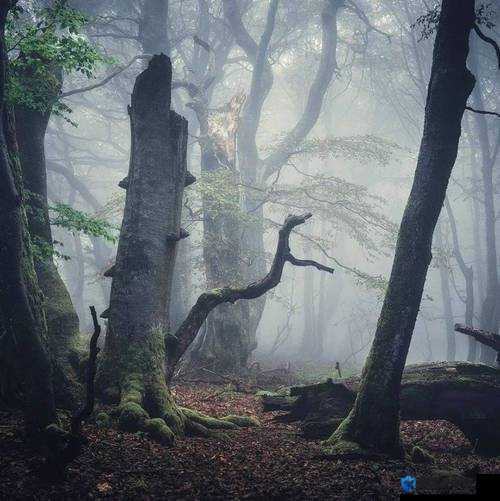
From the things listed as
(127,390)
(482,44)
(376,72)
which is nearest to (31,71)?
(127,390)

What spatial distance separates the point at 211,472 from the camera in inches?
206

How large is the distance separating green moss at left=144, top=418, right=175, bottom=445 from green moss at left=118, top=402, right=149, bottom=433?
92mm

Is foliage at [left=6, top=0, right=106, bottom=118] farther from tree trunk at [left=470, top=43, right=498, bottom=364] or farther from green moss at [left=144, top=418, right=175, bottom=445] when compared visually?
tree trunk at [left=470, top=43, right=498, bottom=364]

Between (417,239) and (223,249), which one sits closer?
(417,239)

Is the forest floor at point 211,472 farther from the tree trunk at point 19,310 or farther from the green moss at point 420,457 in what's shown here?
the tree trunk at point 19,310

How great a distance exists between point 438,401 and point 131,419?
17.4 feet

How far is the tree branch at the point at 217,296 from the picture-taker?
752cm

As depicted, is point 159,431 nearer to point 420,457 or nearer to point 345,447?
point 345,447

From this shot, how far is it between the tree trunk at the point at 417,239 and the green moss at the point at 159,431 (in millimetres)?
2479

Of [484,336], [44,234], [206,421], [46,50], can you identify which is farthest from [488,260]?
[46,50]

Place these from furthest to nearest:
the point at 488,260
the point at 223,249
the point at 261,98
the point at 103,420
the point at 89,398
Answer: the point at 261,98 → the point at 488,260 → the point at 223,249 → the point at 103,420 → the point at 89,398

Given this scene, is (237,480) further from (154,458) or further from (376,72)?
(376,72)

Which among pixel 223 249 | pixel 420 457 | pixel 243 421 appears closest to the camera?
pixel 420 457

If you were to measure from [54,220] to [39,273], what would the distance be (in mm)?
1228
